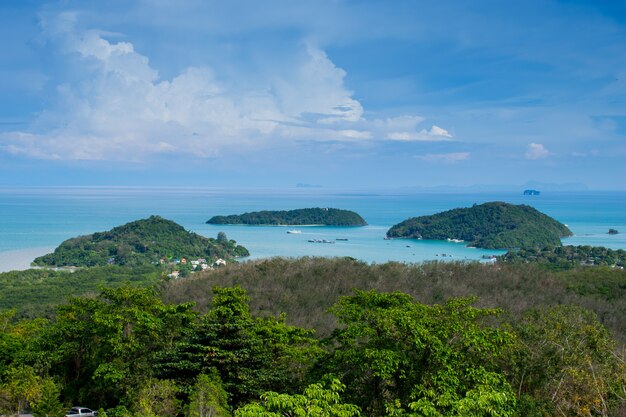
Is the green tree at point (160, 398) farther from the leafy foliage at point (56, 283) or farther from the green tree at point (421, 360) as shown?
the leafy foliage at point (56, 283)

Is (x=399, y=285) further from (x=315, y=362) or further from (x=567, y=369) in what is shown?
(x=567, y=369)

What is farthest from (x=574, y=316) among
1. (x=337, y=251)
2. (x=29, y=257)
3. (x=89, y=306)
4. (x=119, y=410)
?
(x=29, y=257)

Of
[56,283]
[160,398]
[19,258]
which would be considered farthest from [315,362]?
[19,258]

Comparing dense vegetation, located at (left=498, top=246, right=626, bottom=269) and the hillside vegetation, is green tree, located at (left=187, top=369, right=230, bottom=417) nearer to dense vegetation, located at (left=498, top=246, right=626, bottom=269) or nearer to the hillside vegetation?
the hillside vegetation

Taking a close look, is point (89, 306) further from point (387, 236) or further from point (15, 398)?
point (387, 236)

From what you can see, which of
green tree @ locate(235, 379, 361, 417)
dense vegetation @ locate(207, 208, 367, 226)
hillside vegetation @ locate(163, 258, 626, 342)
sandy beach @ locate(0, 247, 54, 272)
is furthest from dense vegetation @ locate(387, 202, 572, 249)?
green tree @ locate(235, 379, 361, 417)
